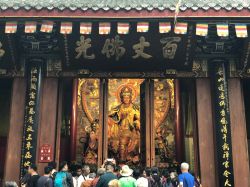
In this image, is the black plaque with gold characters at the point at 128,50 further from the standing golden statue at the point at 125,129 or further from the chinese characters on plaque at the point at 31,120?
the standing golden statue at the point at 125,129

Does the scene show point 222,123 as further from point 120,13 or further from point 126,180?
point 126,180

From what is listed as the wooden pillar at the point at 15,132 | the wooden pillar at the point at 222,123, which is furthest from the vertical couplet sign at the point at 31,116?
the wooden pillar at the point at 222,123

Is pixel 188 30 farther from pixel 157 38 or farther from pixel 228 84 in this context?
pixel 228 84

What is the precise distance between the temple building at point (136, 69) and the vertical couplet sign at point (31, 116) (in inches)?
0.8

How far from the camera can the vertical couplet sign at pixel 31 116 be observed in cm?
781

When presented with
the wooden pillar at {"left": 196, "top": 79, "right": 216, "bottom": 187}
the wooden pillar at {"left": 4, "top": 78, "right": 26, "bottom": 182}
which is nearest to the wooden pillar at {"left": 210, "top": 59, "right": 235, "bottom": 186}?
the wooden pillar at {"left": 196, "top": 79, "right": 216, "bottom": 187}

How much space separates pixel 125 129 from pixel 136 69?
2144 mm

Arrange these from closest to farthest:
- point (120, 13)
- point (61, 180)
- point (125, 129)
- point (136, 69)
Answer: point (61, 180)
point (120, 13)
point (136, 69)
point (125, 129)

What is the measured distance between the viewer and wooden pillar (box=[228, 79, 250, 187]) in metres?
7.95

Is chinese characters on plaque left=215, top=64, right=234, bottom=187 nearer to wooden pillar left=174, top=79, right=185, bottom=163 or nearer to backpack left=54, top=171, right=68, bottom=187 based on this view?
wooden pillar left=174, top=79, right=185, bottom=163

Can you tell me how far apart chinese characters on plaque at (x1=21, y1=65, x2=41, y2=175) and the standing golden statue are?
2557 mm

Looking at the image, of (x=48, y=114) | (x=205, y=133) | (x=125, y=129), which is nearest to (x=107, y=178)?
(x=48, y=114)

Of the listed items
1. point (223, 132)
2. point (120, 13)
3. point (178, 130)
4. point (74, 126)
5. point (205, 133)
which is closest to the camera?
point (120, 13)

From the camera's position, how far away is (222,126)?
26.2ft
